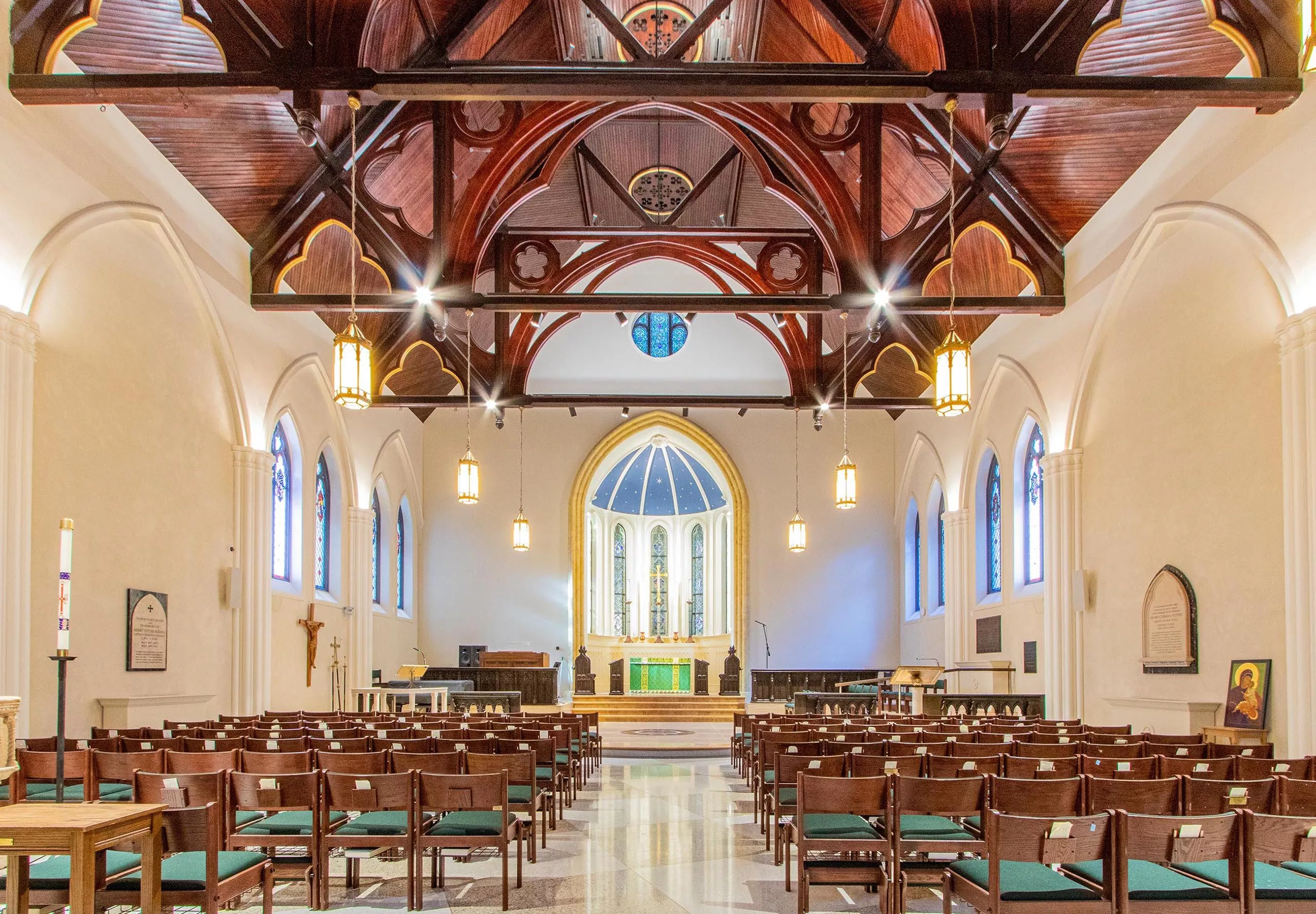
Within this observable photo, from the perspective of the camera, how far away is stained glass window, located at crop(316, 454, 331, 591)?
1698 cm

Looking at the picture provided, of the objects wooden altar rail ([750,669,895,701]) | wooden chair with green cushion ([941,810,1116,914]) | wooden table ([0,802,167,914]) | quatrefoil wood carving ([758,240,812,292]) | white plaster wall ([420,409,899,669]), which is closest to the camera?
wooden table ([0,802,167,914])

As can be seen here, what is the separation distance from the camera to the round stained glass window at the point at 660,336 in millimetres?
23062

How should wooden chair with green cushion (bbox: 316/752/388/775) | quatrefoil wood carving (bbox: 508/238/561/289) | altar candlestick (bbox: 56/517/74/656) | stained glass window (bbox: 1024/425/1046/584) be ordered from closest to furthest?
1. altar candlestick (bbox: 56/517/74/656)
2. wooden chair with green cushion (bbox: 316/752/388/775)
3. stained glass window (bbox: 1024/425/1046/584)
4. quatrefoil wood carving (bbox: 508/238/561/289)

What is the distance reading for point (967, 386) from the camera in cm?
809

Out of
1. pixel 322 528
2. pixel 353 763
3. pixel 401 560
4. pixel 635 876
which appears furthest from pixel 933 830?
pixel 401 560

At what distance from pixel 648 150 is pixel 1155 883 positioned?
1572cm

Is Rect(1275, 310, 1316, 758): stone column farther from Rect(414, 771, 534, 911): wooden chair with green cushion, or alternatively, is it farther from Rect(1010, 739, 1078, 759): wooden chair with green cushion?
Rect(414, 771, 534, 911): wooden chair with green cushion

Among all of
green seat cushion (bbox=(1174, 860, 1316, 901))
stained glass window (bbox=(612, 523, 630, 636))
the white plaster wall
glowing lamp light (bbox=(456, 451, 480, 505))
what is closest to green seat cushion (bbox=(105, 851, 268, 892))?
green seat cushion (bbox=(1174, 860, 1316, 901))

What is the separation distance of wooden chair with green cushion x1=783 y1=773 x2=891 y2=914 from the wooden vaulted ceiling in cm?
609

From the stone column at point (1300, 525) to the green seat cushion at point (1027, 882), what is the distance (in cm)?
501

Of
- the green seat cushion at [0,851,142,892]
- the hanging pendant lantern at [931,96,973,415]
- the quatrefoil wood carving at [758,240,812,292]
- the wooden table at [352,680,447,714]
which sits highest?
the quatrefoil wood carving at [758,240,812,292]

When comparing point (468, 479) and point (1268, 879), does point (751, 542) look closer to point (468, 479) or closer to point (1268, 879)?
point (468, 479)

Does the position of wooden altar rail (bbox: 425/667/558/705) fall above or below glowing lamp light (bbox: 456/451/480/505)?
below

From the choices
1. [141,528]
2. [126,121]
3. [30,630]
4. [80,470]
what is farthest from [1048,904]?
[126,121]
